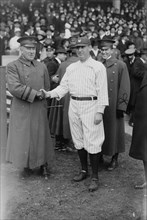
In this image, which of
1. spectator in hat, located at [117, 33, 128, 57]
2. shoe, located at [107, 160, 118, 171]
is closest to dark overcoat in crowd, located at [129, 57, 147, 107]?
shoe, located at [107, 160, 118, 171]

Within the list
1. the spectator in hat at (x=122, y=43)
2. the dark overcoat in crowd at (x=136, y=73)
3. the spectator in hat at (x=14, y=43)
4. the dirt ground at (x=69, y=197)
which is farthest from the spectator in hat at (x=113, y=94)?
the spectator in hat at (x=122, y=43)

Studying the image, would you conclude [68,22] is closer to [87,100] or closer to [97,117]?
[87,100]

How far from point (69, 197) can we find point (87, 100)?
1.17 metres

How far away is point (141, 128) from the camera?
407 cm

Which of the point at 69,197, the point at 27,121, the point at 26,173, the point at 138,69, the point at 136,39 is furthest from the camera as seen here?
A: the point at 136,39

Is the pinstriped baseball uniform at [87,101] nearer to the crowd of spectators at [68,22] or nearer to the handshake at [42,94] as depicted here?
the handshake at [42,94]

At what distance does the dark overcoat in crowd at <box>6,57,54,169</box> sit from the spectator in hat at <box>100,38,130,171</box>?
0.89 m

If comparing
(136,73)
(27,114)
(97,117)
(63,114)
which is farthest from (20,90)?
(136,73)

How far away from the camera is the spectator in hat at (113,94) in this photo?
Answer: 16.6 ft

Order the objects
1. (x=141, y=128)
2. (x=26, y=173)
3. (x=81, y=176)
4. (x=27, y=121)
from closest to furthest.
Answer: (x=141, y=128)
(x=27, y=121)
(x=81, y=176)
(x=26, y=173)

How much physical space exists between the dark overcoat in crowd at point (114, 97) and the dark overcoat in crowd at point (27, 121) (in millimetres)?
895

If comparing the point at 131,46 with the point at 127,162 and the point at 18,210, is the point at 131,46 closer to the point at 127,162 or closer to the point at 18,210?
the point at 127,162

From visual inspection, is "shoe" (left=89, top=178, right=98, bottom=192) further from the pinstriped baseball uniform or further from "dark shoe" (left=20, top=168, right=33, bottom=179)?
"dark shoe" (left=20, top=168, right=33, bottom=179)

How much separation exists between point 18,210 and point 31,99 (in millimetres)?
1362
